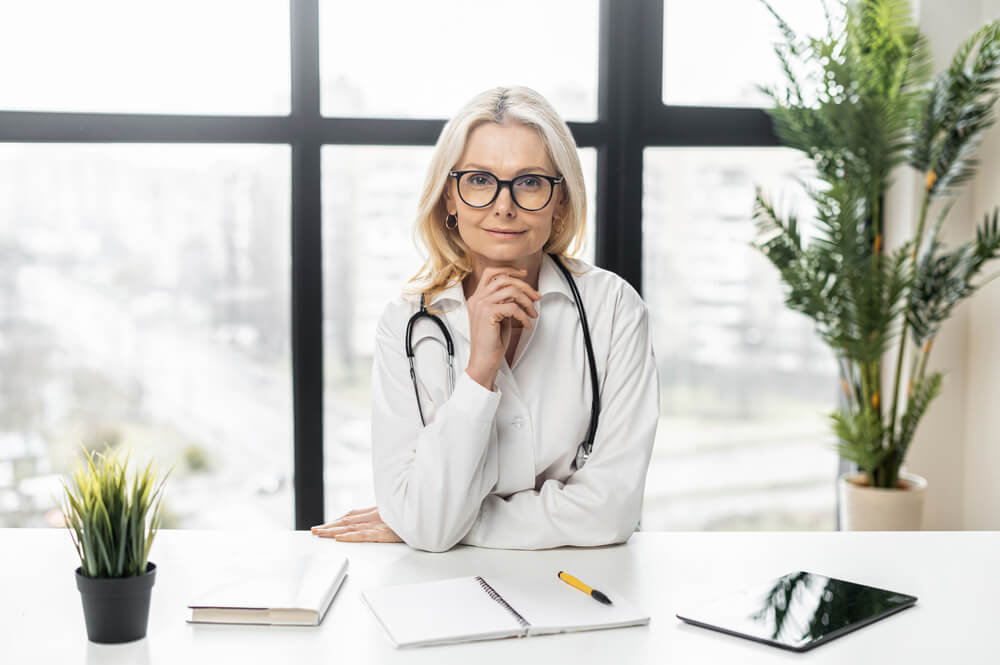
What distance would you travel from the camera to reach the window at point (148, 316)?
10.6 feet

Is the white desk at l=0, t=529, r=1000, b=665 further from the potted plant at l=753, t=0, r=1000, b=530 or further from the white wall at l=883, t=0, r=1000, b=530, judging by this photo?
the white wall at l=883, t=0, r=1000, b=530

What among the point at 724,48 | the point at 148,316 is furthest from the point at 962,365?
the point at 148,316

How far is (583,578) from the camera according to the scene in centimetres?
142

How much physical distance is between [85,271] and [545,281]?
6.86 ft

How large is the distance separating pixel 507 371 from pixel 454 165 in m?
0.43

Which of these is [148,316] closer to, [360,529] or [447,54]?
[447,54]

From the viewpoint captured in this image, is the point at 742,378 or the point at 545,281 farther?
the point at 742,378

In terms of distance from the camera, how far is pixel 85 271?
128 inches

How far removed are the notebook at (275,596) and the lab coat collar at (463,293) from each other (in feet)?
1.89

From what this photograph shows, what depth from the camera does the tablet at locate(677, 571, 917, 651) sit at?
3.86ft

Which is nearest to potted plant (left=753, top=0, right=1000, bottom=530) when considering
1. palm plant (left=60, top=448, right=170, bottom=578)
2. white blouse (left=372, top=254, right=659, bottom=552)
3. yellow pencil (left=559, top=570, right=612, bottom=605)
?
white blouse (left=372, top=254, right=659, bottom=552)

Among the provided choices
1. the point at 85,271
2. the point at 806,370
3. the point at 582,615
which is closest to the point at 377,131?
the point at 85,271

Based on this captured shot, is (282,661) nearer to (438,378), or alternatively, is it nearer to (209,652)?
(209,652)

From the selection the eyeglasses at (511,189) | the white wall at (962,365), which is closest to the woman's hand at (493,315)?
the eyeglasses at (511,189)
